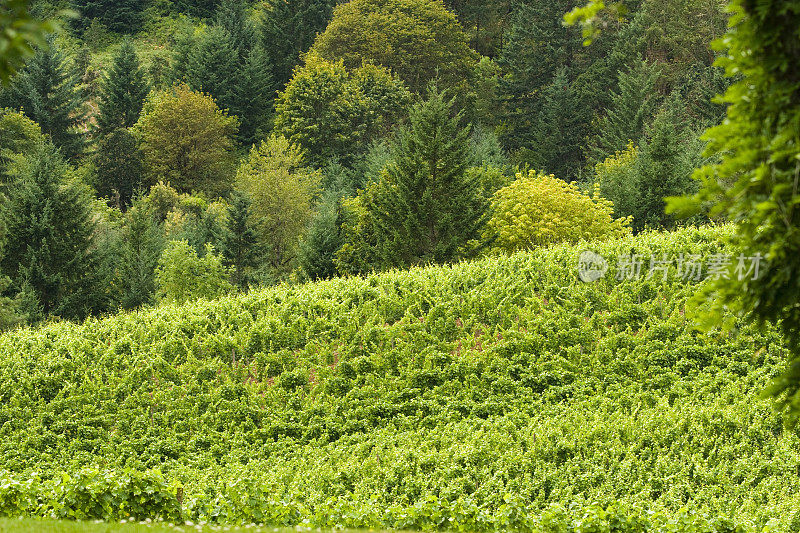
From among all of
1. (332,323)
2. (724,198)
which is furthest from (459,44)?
(724,198)

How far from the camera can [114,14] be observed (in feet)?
252

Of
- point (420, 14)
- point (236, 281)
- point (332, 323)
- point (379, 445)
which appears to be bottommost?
point (236, 281)

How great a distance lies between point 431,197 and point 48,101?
128 feet

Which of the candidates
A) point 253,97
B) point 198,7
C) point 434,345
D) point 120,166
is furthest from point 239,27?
point 434,345

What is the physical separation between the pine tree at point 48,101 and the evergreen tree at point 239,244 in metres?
26.5

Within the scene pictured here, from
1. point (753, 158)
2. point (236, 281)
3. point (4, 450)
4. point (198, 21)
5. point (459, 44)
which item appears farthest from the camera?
point (198, 21)

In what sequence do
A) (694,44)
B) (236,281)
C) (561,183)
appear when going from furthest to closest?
(694,44), (236,281), (561,183)

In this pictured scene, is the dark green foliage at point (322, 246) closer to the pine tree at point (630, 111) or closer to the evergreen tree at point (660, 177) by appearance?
the evergreen tree at point (660, 177)

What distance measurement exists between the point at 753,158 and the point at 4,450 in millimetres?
13748

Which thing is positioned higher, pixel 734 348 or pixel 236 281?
pixel 734 348

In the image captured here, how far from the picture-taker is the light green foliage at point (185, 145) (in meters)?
57.2

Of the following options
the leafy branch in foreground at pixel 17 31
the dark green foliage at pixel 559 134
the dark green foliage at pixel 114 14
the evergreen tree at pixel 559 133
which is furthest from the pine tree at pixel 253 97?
the leafy branch in foreground at pixel 17 31

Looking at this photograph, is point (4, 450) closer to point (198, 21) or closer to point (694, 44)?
point (694, 44)

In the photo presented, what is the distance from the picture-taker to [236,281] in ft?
126
